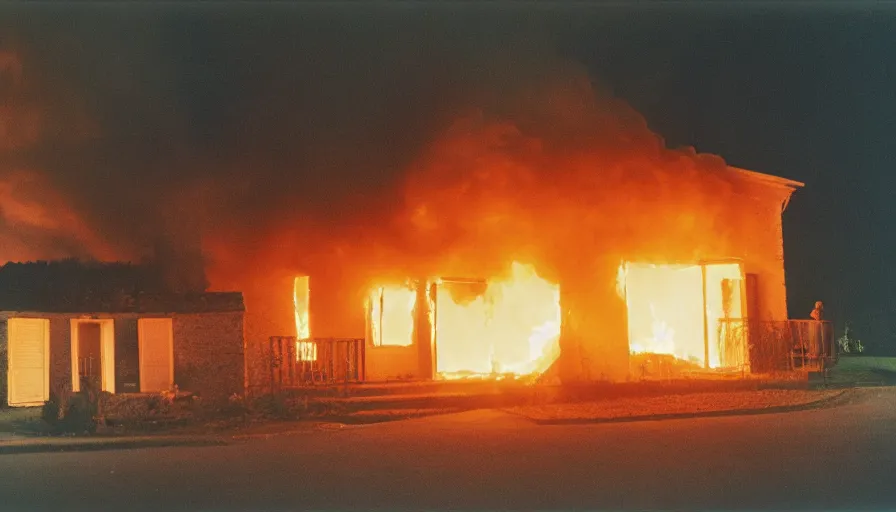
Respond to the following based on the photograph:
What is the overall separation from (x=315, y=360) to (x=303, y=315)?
1.40m

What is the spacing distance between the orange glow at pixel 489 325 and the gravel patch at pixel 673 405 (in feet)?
12.4

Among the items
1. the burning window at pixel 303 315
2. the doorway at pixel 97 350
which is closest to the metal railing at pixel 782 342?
the burning window at pixel 303 315

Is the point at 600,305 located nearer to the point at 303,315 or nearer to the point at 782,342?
the point at 782,342

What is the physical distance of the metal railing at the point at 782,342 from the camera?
67.5 ft

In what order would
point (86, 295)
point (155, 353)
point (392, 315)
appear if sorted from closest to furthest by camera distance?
point (86, 295) < point (155, 353) < point (392, 315)

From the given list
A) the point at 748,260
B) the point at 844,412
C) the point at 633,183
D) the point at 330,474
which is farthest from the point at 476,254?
the point at 330,474

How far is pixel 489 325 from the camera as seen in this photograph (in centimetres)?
2072

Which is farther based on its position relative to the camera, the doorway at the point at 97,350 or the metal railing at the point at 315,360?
the doorway at the point at 97,350

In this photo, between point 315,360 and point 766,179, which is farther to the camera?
point 766,179

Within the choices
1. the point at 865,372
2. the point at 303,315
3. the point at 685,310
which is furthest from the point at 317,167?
the point at 865,372

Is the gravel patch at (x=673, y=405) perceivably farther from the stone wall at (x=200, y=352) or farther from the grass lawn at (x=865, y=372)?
the stone wall at (x=200, y=352)

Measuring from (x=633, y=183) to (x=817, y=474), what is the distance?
34.6ft

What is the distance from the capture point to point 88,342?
1961 cm

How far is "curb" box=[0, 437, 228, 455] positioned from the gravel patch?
5398 millimetres
